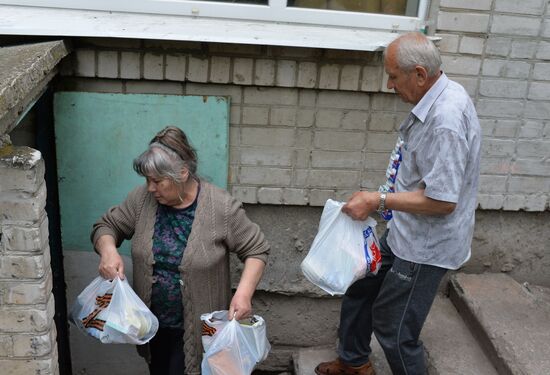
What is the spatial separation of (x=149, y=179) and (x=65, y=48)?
861 mm

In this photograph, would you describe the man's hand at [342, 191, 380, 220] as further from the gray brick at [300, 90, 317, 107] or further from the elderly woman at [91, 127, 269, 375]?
the gray brick at [300, 90, 317, 107]

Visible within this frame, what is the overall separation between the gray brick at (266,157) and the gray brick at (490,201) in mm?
1076

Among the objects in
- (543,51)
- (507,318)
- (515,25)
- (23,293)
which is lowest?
(507,318)

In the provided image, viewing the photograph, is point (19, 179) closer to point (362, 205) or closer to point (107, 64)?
point (107, 64)

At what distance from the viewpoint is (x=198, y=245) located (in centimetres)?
245

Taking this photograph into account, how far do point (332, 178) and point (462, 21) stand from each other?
102 centimetres

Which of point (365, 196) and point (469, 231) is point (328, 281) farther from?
→ point (469, 231)

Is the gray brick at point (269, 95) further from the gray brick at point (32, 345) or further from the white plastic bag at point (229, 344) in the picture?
the gray brick at point (32, 345)

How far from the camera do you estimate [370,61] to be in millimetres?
3062

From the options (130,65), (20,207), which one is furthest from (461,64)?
(20,207)

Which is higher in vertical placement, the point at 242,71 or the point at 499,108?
the point at 242,71

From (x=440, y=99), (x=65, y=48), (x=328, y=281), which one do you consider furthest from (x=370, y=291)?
(x=65, y=48)

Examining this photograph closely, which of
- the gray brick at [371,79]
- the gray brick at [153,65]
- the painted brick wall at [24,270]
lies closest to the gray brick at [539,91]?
the gray brick at [371,79]

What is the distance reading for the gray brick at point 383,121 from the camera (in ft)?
10.4
